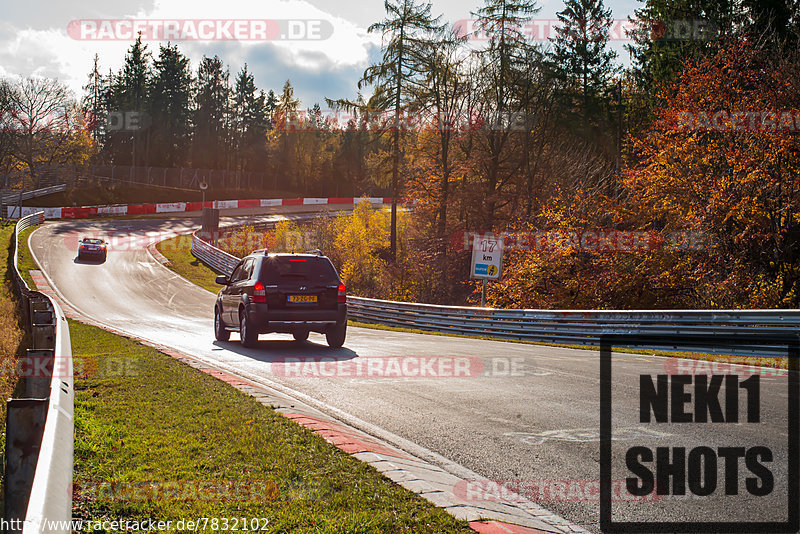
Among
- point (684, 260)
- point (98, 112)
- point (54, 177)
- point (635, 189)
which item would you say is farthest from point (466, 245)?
point (98, 112)

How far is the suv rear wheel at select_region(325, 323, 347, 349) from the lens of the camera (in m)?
13.9

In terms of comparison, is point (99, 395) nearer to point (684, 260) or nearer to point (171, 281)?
point (684, 260)

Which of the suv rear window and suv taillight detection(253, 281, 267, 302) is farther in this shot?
the suv rear window

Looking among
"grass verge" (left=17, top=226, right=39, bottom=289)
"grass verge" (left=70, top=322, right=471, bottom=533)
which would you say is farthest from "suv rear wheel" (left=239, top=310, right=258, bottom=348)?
"grass verge" (left=17, top=226, right=39, bottom=289)

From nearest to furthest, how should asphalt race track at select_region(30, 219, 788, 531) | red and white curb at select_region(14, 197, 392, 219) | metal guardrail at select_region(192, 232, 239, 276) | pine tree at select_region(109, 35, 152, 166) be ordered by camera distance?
asphalt race track at select_region(30, 219, 788, 531)
metal guardrail at select_region(192, 232, 239, 276)
red and white curb at select_region(14, 197, 392, 219)
pine tree at select_region(109, 35, 152, 166)

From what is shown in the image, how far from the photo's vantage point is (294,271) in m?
13.7

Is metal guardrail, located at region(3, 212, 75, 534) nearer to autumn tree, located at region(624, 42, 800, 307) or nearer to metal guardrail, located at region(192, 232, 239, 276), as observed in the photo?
autumn tree, located at region(624, 42, 800, 307)

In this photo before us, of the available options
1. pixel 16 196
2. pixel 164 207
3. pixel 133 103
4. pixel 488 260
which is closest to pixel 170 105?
pixel 133 103

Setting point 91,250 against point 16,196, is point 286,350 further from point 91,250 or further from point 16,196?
point 16,196

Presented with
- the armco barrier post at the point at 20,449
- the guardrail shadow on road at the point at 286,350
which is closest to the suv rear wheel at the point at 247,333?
the guardrail shadow on road at the point at 286,350

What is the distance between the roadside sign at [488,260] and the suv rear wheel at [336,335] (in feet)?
32.5

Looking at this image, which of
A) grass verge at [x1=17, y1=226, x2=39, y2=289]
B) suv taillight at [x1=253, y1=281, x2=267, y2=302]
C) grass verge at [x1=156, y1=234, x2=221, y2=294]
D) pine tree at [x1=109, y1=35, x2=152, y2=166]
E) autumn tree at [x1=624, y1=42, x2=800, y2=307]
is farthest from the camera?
pine tree at [x1=109, y1=35, x2=152, y2=166]

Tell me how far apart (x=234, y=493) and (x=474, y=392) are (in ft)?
14.9

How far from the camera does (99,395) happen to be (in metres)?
7.81
